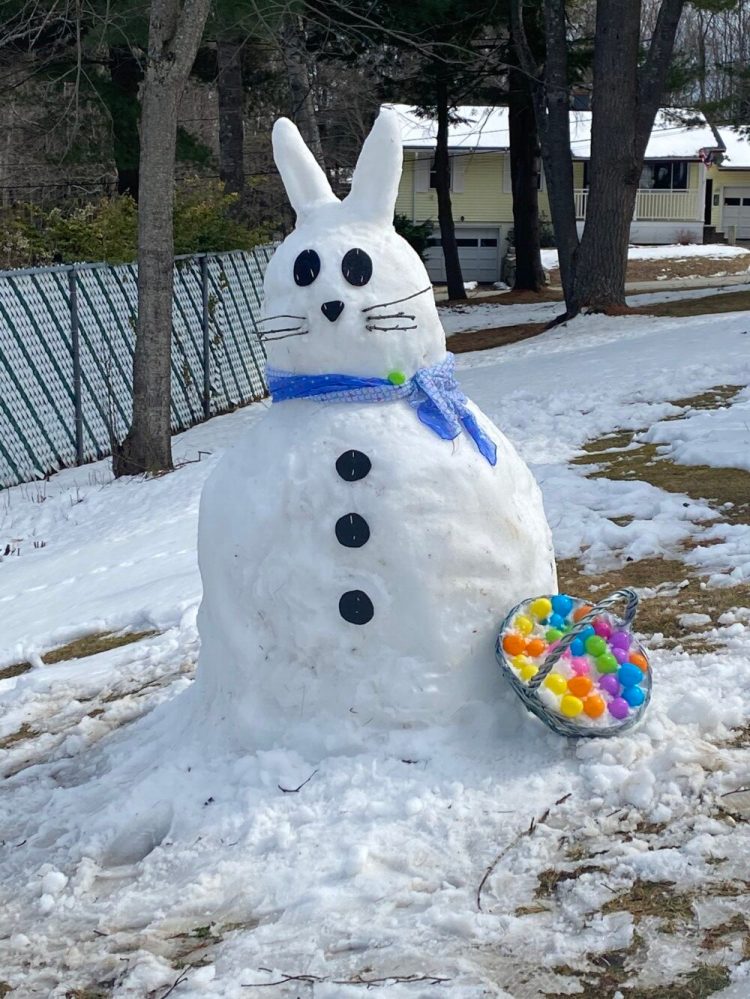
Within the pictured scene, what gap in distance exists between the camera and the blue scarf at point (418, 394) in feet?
14.0

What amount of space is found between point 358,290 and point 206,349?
10613 mm

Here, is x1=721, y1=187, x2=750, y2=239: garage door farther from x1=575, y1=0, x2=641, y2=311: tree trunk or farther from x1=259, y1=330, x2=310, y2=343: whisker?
x1=259, y1=330, x2=310, y2=343: whisker

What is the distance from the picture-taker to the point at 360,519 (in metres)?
4.10

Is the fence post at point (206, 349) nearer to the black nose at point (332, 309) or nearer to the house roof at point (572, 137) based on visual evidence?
the black nose at point (332, 309)

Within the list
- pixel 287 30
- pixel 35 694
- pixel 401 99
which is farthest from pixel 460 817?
pixel 401 99

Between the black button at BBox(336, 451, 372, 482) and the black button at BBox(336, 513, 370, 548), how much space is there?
0.14 meters

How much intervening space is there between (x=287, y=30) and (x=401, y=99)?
8.49 metres

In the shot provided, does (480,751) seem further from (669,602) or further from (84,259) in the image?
(84,259)

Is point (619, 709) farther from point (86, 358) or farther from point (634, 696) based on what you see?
point (86, 358)

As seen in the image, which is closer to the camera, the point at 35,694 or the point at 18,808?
the point at 18,808

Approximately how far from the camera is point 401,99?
2628 centimetres

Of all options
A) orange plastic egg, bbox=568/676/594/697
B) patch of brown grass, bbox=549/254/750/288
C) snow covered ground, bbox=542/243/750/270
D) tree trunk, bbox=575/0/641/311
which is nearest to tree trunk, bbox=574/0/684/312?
tree trunk, bbox=575/0/641/311

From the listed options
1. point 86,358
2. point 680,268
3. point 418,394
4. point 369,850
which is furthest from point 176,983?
point 680,268

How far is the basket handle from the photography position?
398 centimetres
